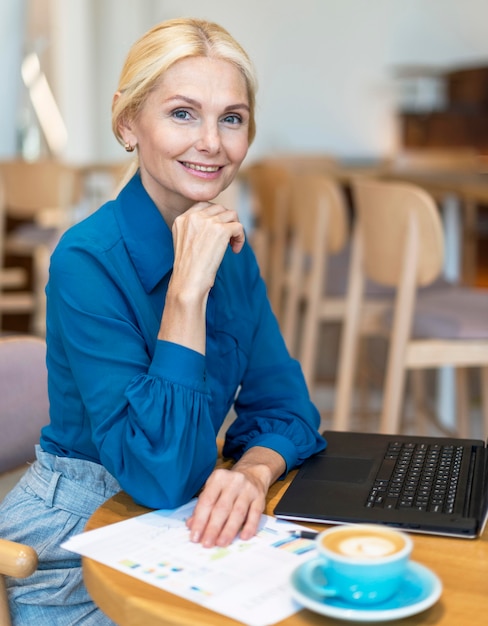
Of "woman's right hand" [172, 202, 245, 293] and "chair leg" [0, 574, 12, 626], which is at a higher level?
"woman's right hand" [172, 202, 245, 293]

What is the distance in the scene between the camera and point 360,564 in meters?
0.78

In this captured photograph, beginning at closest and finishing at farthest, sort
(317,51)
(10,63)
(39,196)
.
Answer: (39,196)
(10,63)
(317,51)

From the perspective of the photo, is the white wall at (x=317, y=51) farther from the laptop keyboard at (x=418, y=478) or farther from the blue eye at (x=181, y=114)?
the laptop keyboard at (x=418, y=478)

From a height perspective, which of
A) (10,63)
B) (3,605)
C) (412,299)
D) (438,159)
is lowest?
(3,605)

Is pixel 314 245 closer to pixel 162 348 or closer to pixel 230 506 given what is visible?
pixel 162 348

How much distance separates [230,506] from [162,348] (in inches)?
7.8

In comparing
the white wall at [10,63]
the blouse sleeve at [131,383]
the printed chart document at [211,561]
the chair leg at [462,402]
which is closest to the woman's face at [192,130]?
the blouse sleeve at [131,383]

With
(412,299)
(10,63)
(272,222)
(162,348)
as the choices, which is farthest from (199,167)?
(10,63)

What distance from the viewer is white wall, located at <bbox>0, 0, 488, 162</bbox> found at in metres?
7.83

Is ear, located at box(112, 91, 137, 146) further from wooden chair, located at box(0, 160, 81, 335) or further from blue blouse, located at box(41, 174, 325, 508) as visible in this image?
wooden chair, located at box(0, 160, 81, 335)

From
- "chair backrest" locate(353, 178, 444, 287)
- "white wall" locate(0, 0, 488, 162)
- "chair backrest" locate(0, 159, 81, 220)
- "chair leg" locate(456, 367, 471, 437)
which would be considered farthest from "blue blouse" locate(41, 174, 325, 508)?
"white wall" locate(0, 0, 488, 162)

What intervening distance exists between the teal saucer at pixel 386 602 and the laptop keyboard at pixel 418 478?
0.21 metres

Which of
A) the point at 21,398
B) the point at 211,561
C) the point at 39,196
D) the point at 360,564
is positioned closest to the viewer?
the point at 360,564

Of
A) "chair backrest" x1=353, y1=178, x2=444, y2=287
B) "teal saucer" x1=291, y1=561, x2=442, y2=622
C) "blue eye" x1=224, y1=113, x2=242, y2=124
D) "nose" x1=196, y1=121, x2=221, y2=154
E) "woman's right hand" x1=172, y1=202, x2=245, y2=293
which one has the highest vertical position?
"blue eye" x1=224, y1=113, x2=242, y2=124
